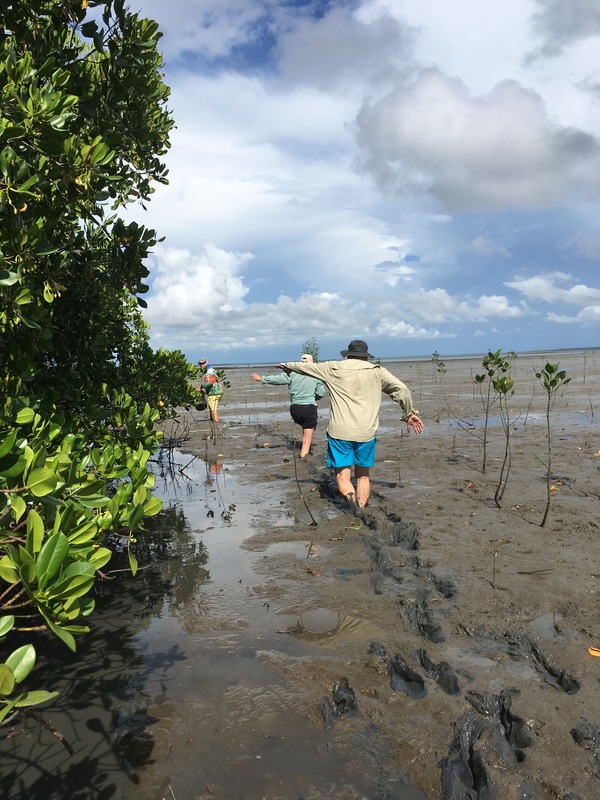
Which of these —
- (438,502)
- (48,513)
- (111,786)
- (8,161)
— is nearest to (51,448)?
(48,513)

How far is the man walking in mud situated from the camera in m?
7.09

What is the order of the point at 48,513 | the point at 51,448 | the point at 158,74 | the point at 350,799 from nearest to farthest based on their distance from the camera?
1. the point at 48,513
2. the point at 350,799
3. the point at 51,448
4. the point at 158,74

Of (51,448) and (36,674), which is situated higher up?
(51,448)

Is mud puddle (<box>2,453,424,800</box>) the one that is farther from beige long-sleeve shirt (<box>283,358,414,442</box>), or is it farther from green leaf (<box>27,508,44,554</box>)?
beige long-sleeve shirt (<box>283,358,414,442</box>)

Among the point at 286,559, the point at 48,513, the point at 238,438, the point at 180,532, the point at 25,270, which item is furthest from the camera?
the point at 238,438

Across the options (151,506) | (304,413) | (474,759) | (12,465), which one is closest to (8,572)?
(12,465)

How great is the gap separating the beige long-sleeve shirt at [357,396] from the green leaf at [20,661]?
5712 millimetres

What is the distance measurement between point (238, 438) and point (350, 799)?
41.3 ft

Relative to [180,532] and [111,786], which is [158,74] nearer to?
[180,532]

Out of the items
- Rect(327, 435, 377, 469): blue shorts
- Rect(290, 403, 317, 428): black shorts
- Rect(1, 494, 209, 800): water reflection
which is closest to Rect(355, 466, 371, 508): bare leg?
Rect(327, 435, 377, 469): blue shorts

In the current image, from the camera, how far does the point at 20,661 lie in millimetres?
1586

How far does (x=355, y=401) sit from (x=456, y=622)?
3.34m

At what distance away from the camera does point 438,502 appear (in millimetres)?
7762

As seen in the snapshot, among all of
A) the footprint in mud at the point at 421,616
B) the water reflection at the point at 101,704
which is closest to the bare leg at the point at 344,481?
the water reflection at the point at 101,704
